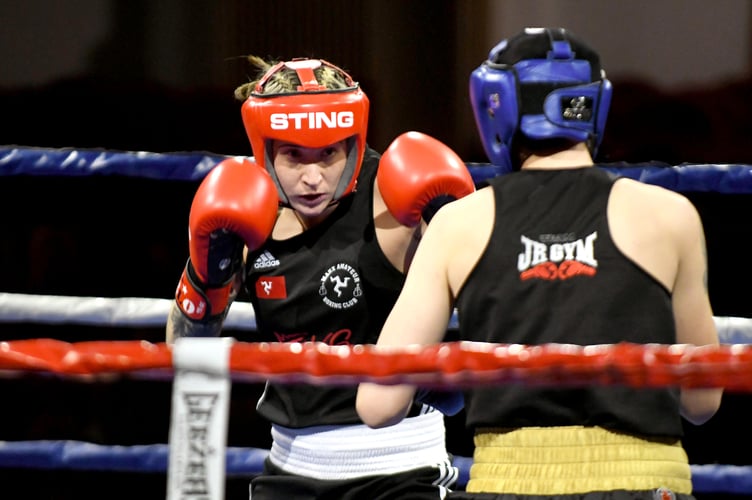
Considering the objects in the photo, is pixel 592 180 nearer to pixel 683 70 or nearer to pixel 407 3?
pixel 683 70

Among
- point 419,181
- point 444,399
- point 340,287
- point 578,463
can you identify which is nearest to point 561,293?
point 578,463

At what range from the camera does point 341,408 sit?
2.06 metres

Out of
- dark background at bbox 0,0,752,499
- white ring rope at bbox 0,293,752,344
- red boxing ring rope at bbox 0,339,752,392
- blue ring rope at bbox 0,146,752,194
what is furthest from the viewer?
dark background at bbox 0,0,752,499

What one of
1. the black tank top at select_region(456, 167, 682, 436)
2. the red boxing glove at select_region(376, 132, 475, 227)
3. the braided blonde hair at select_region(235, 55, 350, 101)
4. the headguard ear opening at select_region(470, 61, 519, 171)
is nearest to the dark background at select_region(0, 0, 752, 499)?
the braided blonde hair at select_region(235, 55, 350, 101)

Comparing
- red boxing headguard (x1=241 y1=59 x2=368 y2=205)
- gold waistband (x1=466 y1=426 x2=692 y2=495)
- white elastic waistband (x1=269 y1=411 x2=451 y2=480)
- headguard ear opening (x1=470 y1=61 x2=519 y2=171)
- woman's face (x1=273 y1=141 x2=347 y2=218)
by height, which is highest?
headguard ear opening (x1=470 y1=61 x2=519 y2=171)

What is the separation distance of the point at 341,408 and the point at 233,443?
1266 millimetres

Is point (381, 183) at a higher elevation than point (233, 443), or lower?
higher

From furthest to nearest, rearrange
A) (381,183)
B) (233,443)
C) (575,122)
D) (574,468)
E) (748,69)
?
(233,443) → (748,69) → (381,183) → (575,122) → (574,468)

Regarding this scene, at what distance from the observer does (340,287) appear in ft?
6.80

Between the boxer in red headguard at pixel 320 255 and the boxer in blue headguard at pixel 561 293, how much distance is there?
0.43 meters

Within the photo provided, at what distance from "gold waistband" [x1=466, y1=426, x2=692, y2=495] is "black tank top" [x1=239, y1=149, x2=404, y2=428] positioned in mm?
600

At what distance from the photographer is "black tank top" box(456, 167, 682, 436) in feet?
4.83

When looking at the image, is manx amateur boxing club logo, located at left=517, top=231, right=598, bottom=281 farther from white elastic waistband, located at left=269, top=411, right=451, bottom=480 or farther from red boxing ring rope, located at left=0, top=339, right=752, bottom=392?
white elastic waistband, located at left=269, top=411, right=451, bottom=480

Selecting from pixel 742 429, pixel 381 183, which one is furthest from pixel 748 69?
pixel 381 183
